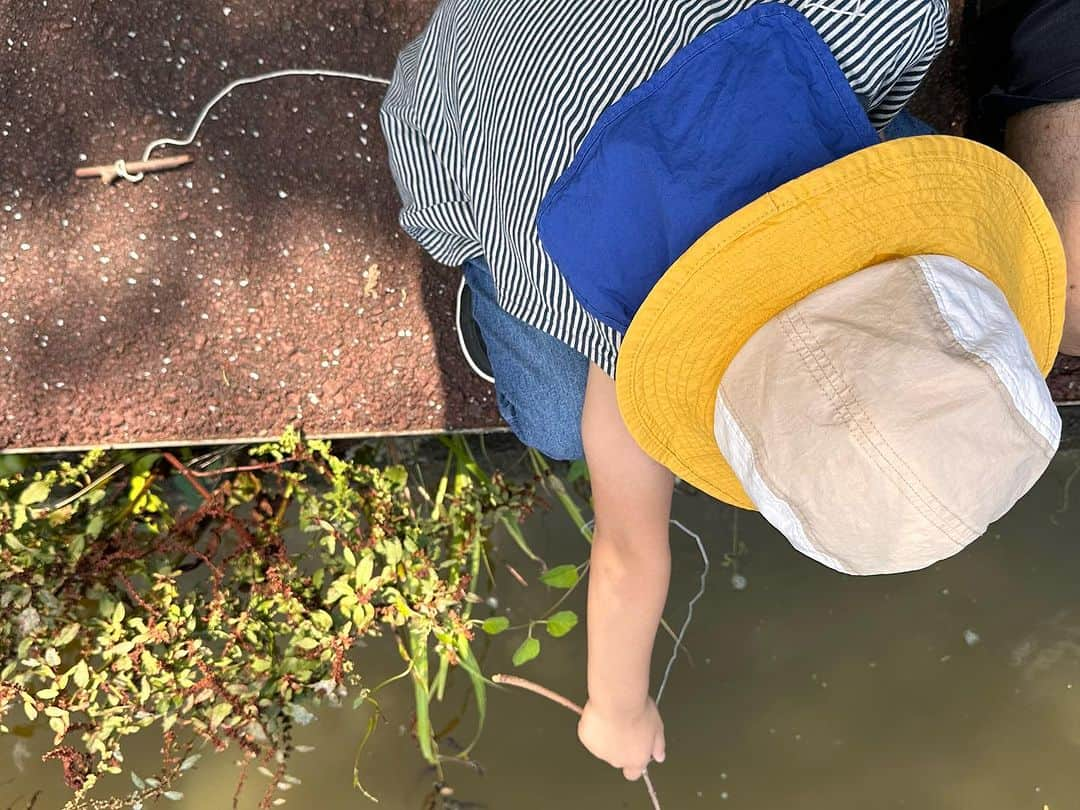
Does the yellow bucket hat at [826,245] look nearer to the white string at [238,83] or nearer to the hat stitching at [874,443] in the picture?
the hat stitching at [874,443]

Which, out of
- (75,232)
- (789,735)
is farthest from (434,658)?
(75,232)

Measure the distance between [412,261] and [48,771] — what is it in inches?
42.1

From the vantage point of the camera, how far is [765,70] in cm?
52

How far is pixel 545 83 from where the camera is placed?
0.60 metres

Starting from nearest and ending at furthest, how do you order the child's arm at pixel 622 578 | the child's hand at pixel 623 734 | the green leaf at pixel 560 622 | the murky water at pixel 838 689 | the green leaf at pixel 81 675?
1. the child's arm at pixel 622 578
2. the child's hand at pixel 623 734
3. the green leaf at pixel 81 675
4. the green leaf at pixel 560 622
5. the murky water at pixel 838 689

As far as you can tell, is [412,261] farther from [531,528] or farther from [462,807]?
[462,807]

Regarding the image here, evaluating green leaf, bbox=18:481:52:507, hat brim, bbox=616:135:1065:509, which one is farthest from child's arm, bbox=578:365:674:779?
green leaf, bbox=18:481:52:507

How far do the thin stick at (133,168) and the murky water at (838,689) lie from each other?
83 cm

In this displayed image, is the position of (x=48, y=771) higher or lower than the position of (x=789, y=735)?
higher

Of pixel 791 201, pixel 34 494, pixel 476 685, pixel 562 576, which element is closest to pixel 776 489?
pixel 791 201

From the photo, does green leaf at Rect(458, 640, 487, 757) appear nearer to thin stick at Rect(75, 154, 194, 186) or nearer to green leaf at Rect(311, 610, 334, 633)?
green leaf at Rect(311, 610, 334, 633)

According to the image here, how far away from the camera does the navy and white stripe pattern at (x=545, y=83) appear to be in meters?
0.53

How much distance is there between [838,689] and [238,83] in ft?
4.64

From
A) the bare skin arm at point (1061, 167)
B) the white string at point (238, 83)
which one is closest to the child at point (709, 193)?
the bare skin arm at point (1061, 167)
